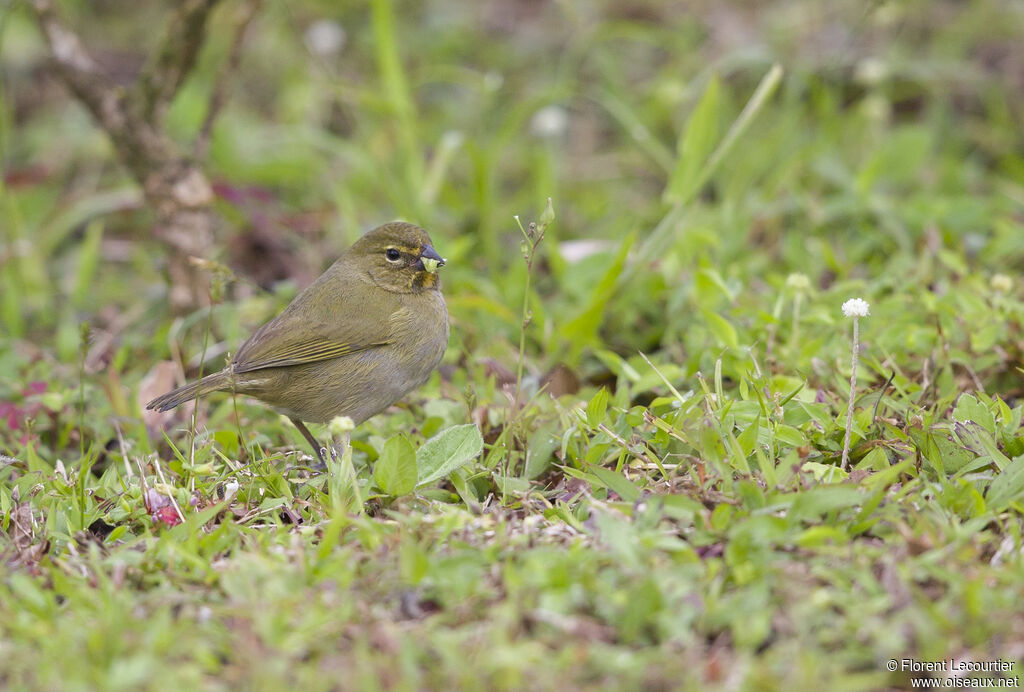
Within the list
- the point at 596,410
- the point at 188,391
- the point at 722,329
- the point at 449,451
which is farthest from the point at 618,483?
the point at 188,391

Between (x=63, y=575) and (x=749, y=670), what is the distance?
1.93 meters

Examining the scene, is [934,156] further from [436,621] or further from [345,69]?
[436,621]

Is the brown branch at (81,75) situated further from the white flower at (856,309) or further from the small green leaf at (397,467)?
the white flower at (856,309)

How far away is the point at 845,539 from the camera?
3.02 m

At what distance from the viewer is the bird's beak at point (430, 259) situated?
4.60 metres

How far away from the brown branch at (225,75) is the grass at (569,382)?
82cm

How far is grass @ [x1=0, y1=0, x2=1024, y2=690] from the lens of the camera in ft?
8.95

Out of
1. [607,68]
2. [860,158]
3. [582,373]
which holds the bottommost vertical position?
[582,373]

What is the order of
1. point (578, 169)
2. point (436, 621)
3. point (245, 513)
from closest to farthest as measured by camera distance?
1. point (436, 621)
2. point (245, 513)
3. point (578, 169)

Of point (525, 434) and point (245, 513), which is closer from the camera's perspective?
point (245, 513)

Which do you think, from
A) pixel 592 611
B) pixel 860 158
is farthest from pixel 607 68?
pixel 592 611

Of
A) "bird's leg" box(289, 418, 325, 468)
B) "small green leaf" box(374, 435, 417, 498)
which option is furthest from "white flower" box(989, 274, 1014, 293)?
"bird's leg" box(289, 418, 325, 468)

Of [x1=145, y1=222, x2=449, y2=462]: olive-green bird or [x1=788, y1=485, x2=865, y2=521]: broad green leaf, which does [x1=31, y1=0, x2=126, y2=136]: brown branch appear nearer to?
[x1=145, y1=222, x2=449, y2=462]: olive-green bird

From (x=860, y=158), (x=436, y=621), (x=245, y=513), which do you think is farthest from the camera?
(x=860, y=158)
